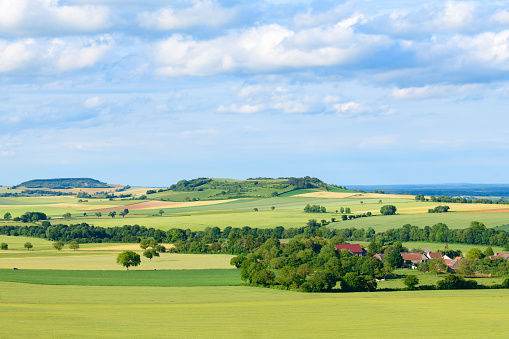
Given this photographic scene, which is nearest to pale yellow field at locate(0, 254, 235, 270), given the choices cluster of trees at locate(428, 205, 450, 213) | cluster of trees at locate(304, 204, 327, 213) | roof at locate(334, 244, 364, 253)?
roof at locate(334, 244, 364, 253)

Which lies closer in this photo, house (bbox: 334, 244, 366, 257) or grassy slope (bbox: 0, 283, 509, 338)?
grassy slope (bbox: 0, 283, 509, 338)

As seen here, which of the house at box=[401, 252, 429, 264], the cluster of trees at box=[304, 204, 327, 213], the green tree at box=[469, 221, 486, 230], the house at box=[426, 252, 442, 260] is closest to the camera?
→ the house at box=[401, 252, 429, 264]

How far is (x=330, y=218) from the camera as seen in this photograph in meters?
171

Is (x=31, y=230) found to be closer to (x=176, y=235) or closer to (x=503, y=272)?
(x=176, y=235)

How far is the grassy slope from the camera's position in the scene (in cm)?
4300

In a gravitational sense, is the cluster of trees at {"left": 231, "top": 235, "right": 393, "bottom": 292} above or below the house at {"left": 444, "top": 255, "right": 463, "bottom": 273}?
above

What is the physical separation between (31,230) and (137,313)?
11932 cm

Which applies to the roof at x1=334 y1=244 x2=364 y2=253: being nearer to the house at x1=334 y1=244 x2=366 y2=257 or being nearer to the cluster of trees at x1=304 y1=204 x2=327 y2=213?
the house at x1=334 y1=244 x2=366 y2=257

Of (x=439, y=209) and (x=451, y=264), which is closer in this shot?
(x=451, y=264)

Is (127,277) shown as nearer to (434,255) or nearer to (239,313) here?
(239,313)

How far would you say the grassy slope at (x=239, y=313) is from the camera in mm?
43000

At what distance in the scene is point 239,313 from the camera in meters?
52.0

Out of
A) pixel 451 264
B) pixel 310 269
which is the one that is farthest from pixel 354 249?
pixel 310 269

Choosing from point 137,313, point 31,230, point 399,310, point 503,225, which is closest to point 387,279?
point 399,310
